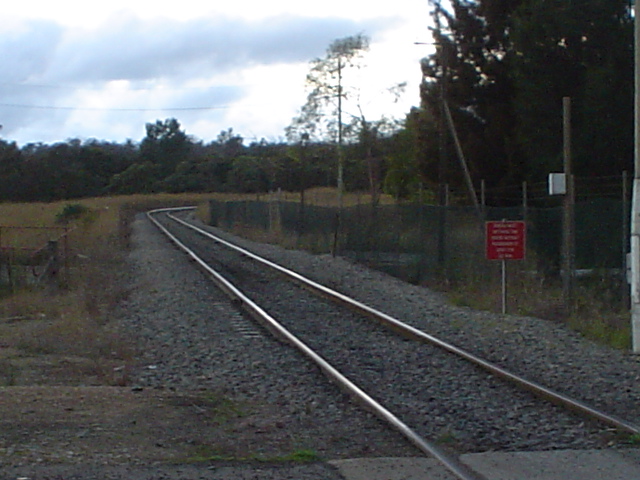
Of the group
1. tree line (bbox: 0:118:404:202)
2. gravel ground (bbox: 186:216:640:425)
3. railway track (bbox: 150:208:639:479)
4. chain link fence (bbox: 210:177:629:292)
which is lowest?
gravel ground (bbox: 186:216:640:425)

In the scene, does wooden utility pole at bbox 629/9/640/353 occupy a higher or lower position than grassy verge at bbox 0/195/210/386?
higher

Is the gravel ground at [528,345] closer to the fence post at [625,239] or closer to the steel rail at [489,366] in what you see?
the steel rail at [489,366]

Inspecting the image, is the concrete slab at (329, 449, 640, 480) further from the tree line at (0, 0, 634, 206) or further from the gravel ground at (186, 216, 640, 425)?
the tree line at (0, 0, 634, 206)

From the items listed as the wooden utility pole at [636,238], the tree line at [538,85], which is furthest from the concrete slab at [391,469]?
the tree line at [538,85]

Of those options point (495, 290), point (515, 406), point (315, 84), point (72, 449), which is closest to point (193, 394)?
point (72, 449)

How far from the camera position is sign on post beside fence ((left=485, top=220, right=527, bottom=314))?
55.4 feet

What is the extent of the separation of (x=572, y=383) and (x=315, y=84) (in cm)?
4599

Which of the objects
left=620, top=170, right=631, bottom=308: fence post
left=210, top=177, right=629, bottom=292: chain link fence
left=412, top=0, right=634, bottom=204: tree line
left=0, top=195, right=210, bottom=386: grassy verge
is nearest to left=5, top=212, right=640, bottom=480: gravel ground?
left=0, top=195, right=210, bottom=386: grassy verge

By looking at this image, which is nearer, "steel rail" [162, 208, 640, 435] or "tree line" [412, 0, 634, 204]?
"steel rail" [162, 208, 640, 435]

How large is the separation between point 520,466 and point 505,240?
33.4 feet

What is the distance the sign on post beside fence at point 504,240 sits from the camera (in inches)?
665

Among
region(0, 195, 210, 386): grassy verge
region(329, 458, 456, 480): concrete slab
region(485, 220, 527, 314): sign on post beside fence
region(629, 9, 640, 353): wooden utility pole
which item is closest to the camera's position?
region(329, 458, 456, 480): concrete slab

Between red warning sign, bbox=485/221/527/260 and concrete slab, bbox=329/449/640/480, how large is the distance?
9472 mm

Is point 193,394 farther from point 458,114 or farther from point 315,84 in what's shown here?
point 315,84
